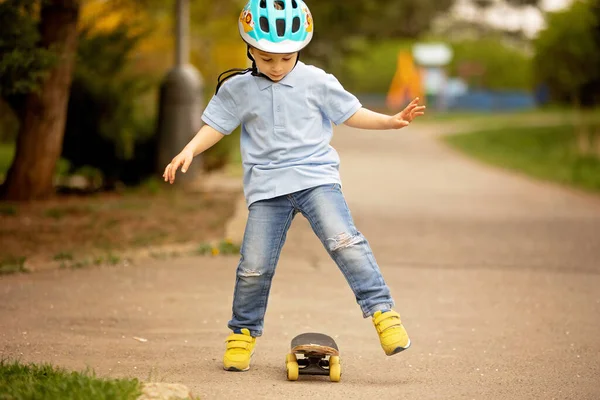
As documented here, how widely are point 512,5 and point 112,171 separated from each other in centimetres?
4341

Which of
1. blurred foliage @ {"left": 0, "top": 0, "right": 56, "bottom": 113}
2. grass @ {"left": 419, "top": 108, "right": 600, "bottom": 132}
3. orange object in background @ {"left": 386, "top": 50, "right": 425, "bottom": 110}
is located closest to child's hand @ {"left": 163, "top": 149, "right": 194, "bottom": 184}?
blurred foliage @ {"left": 0, "top": 0, "right": 56, "bottom": 113}

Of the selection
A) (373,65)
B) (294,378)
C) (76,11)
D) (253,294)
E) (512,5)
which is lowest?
(294,378)

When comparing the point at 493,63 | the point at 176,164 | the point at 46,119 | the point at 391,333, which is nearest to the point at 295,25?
the point at 176,164

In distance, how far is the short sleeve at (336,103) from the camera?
489 cm

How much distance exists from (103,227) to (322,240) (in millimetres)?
4637

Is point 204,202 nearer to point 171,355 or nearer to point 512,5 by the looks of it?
point 171,355

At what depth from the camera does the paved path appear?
4.73 meters

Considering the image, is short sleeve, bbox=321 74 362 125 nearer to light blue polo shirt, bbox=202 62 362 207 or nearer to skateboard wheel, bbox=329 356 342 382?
light blue polo shirt, bbox=202 62 362 207

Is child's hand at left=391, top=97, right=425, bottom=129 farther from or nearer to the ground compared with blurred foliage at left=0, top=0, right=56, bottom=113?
nearer to the ground

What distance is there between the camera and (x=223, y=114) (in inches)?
196

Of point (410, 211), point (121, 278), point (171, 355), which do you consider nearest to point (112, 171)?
point (410, 211)

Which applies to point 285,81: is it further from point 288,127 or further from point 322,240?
point 322,240

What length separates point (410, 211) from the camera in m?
11.5

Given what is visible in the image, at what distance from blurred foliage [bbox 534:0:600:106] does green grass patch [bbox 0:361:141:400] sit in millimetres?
19599
